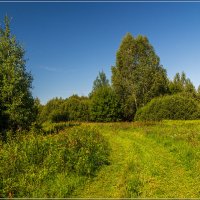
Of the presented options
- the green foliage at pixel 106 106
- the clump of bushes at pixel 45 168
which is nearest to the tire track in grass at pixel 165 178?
the clump of bushes at pixel 45 168

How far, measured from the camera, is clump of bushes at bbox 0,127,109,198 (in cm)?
1124

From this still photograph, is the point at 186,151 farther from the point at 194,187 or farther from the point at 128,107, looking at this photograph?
the point at 128,107

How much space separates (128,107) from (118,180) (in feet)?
156

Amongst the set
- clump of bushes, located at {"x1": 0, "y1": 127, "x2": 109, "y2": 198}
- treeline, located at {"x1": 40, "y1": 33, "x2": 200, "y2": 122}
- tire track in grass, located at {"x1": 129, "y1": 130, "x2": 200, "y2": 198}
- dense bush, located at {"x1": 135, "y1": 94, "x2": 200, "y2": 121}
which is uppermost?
treeline, located at {"x1": 40, "y1": 33, "x2": 200, "y2": 122}

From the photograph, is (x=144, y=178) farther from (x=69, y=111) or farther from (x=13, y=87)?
(x=69, y=111)

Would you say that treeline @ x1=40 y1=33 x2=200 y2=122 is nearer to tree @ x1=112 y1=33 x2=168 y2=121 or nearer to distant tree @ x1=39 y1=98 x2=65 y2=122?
tree @ x1=112 y1=33 x2=168 y2=121

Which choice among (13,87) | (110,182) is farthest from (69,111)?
(110,182)

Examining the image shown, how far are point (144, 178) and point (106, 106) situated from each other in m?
42.3

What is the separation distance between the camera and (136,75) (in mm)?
59031

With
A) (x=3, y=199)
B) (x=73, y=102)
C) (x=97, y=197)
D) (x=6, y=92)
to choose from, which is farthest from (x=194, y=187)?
(x=73, y=102)

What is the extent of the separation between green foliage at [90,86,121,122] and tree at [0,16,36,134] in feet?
81.9

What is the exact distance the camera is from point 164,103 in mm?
50625

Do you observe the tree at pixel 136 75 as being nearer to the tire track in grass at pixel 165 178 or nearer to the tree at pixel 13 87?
the tree at pixel 13 87

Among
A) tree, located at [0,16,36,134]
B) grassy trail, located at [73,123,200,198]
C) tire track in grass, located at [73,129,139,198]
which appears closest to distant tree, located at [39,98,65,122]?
tree, located at [0,16,36,134]
